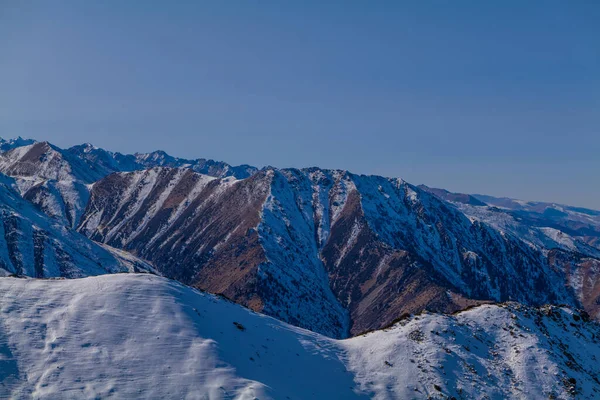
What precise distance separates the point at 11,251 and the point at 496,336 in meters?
191

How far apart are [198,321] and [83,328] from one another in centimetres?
998

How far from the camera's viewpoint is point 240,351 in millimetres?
45594

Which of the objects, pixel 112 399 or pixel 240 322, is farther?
pixel 240 322

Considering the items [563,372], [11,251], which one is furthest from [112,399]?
[11,251]

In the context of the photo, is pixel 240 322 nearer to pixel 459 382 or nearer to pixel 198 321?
pixel 198 321

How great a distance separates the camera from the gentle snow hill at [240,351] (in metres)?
38.7

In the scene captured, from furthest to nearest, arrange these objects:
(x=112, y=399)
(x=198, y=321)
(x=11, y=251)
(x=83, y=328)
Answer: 1. (x=11, y=251)
2. (x=198, y=321)
3. (x=83, y=328)
4. (x=112, y=399)

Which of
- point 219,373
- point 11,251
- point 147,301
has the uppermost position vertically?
point 147,301

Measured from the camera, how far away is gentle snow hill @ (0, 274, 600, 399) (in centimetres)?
3869


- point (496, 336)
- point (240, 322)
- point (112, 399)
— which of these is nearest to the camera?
point (112, 399)

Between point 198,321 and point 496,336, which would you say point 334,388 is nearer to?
point 198,321

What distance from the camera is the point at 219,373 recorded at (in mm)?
40688

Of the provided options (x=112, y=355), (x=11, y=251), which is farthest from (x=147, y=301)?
(x=11, y=251)

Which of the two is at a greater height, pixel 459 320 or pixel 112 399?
pixel 459 320
